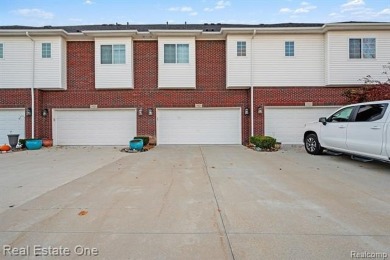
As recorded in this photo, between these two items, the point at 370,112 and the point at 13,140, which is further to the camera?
the point at 13,140

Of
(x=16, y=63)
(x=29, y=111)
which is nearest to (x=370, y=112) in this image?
(x=29, y=111)

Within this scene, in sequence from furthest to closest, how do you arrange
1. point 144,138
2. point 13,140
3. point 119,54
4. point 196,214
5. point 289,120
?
1. point 289,120
2. point 119,54
3. point 144,138
4. point 13,140
5. point 196,214

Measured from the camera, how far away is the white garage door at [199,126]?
14.4 meters

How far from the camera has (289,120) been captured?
46.4 feet

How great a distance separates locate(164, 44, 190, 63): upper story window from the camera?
13945 mm

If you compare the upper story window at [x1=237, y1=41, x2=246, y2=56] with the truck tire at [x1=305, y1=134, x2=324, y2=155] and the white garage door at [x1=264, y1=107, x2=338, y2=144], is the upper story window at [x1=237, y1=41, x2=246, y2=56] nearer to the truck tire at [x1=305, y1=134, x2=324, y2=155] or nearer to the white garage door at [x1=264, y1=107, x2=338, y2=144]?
the white garage door at [x1=264, y1=107, x2=338, y2=144]

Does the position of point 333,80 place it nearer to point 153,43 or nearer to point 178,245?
point 153,43

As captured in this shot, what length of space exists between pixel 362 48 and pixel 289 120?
514 cm

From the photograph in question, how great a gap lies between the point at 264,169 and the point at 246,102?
7.40 m

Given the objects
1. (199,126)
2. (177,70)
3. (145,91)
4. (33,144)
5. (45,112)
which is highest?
(177,70)

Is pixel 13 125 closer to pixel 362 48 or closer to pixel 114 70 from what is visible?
pixel 114 70

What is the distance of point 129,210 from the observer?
13.4 ft

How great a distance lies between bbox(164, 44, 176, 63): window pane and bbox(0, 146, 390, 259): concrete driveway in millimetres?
8307

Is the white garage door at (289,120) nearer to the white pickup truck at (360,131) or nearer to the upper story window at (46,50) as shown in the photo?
the white pickup truck at (360,131)
